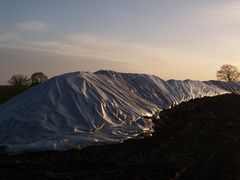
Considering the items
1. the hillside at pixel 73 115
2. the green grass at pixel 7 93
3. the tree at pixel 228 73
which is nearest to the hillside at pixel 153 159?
the hillside at pixel 73 115

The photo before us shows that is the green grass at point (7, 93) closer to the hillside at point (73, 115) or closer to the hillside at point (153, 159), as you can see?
the hillside at point (73, 115)

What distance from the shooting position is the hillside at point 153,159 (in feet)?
28.1

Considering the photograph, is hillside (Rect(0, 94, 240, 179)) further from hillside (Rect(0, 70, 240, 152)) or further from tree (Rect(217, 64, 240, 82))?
tree (Rect(217, 64, 240, 82))

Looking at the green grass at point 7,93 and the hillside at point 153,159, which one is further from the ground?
the hillside at point 153,159

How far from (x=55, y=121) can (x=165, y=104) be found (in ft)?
30.7

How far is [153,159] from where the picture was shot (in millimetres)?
10305

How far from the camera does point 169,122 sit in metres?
17.3

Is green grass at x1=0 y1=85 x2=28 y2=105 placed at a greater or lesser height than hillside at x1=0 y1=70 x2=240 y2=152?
lesser

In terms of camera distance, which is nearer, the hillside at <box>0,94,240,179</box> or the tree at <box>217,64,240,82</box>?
the hillside at <box>0,94,240,179</box>

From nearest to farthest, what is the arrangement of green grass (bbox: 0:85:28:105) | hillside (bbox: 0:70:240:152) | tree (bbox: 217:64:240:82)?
hillside (bbox: 0:70:240:152) → green grass (bbox: 0:85:28:105) → tree (bbox: 217:64:240:82)

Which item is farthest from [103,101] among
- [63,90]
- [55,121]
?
[55,121]

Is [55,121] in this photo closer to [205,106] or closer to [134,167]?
[134,167]

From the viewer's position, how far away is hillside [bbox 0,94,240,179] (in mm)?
8562

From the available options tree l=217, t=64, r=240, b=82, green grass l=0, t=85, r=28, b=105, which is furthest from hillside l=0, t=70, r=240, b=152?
tree l=217, t=64, r=240, b=82
